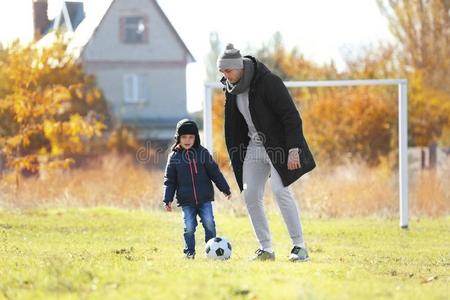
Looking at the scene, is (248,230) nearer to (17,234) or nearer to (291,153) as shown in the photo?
(17,234)

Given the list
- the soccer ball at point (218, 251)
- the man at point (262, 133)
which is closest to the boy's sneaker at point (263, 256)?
the man at point (262, 133)

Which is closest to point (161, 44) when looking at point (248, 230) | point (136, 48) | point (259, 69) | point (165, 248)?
point (136, 48)

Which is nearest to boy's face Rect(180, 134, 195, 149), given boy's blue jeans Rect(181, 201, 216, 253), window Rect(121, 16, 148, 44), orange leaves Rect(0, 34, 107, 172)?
boy's blue jeans Rect(181, 201, 216, 253)

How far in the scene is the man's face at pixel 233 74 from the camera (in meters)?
10.5

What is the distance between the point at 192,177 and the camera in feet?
38.7

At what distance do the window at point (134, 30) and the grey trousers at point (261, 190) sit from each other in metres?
37.9

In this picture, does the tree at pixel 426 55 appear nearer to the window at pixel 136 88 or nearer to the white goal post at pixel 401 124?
the window at pixel 136 88

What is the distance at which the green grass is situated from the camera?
8.01m

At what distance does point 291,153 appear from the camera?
10.5 m

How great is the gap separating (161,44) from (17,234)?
33836 millimetres

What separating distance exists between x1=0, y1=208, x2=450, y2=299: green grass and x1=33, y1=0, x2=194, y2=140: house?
26715 mm

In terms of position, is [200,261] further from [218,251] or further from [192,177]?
[192,177]

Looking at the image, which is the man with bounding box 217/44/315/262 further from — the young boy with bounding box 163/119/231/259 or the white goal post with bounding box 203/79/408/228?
the white goal post with bounding box 203/79/408/228

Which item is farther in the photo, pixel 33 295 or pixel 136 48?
pixel 136 48
